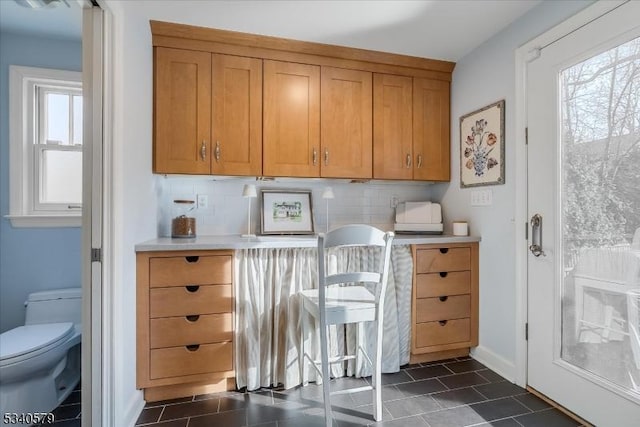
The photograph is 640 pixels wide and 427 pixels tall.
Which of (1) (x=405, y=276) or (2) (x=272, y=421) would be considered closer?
(2) (x=272, y=421)

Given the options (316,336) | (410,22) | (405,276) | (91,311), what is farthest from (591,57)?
(91,311)

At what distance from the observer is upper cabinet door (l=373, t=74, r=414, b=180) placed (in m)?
2.47

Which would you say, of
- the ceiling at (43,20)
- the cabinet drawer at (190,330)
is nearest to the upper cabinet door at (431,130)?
the cabinet drawer at (190,330)

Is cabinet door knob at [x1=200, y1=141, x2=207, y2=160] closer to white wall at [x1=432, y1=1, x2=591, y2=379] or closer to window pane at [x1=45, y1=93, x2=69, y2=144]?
window pane at [x1=45, y1=93, x2=69, y2=144]

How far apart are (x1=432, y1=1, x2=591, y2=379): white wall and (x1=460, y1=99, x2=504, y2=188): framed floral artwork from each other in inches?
1.9

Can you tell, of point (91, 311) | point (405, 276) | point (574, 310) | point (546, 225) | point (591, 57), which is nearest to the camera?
point (91, 311)

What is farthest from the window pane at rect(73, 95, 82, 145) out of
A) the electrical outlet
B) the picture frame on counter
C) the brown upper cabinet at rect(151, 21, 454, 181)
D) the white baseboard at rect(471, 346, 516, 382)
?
the white baseboard at rect(471, 346, 516, 382)

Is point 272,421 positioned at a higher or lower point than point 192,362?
lower

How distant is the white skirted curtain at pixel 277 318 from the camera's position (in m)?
1.89

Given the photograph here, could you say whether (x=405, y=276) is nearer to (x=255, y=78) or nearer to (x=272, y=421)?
(x=272, y=421)

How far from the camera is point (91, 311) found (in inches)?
54.5

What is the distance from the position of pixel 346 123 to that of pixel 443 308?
1.56 metres

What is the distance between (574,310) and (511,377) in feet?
2.19

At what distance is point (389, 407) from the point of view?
174 cm
